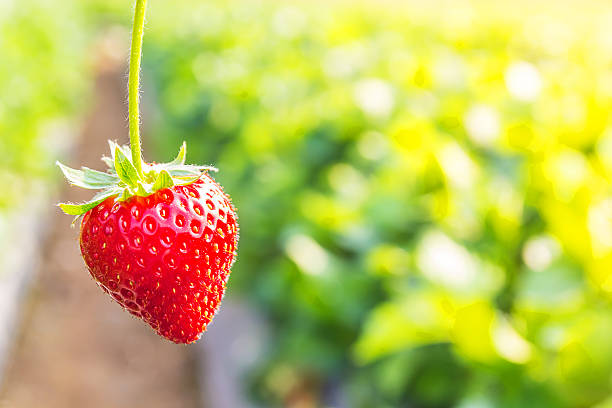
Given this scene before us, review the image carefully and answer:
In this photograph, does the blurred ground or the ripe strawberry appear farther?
the blurred ground

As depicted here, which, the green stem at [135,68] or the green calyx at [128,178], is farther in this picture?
the green calyx at [128,178]

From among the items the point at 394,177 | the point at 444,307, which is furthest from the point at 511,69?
the point at 444,307

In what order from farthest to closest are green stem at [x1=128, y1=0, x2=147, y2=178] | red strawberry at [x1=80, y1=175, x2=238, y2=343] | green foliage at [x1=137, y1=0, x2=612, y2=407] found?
green foliage at [x1=137, y1=0, x2=612, y2=407]
red strawberry at [x1=80, y1=175, x2=238, y2=343]
green stem at [x1=128, y1=0, x2=147, y2=178]

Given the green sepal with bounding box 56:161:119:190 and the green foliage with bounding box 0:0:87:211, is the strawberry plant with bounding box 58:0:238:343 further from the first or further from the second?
the green foliage with bounding box 0:0:87:211

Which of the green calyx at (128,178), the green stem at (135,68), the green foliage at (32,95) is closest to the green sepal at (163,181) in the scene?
the green calyx at (128,178)

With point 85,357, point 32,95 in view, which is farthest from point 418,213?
point 32,95

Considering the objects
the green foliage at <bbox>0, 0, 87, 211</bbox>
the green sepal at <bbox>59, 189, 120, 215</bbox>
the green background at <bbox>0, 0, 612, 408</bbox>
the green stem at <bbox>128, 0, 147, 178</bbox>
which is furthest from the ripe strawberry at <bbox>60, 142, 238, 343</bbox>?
the green foliage at <bbox>0, 0, 87, 211</bbox>

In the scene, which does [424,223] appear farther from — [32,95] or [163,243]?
[32,95]

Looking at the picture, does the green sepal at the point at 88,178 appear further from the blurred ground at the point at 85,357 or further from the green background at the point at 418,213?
the blurred ground at the point at 85,357
